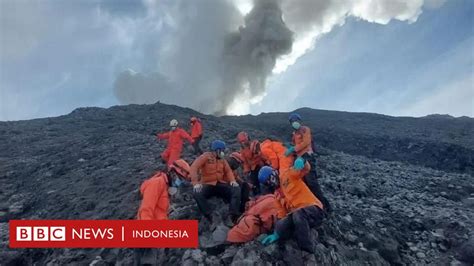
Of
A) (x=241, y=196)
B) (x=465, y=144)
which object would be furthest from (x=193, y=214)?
(x=465, y=144)

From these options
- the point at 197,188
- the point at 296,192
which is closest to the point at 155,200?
the point at 197,188

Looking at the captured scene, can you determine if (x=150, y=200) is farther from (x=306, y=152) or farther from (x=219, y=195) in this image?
(x=306, y=152)

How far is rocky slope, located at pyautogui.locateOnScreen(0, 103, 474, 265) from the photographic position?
26.5 feet

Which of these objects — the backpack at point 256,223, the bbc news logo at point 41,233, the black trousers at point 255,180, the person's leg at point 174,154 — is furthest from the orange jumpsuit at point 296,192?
the person's leg at point 174,154

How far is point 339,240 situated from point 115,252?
15.1ft

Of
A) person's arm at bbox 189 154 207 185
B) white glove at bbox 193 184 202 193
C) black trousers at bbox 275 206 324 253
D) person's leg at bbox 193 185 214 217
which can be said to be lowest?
black trousers at bbox 275 206 324 253

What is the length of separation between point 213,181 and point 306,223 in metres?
2.60

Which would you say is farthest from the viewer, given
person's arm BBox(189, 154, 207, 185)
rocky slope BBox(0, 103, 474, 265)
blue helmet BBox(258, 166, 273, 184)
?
person's arm BBox(189, 154, 207, 185)

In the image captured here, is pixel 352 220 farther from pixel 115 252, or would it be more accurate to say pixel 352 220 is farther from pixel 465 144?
pixel 465 144

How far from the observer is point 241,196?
340 inches

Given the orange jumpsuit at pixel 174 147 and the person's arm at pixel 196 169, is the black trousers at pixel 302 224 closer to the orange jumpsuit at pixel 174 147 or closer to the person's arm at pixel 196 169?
the person's arm at pixel 196 169

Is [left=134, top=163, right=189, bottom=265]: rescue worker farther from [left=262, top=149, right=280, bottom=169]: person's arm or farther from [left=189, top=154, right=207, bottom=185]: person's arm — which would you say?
[left=262, top=149, right=280, bottom=169]: person's arm

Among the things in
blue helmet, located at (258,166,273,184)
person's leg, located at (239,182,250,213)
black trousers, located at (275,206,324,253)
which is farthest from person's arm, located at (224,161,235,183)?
black trousers, located at (275,206,324,253)

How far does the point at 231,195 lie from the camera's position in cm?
839
